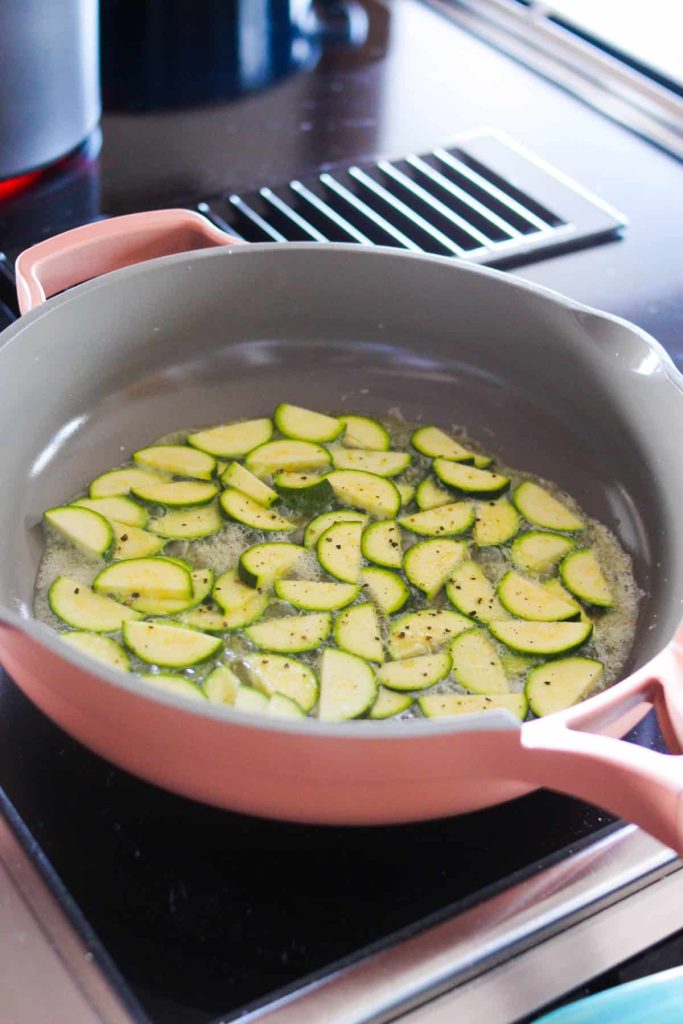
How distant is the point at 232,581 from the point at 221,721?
342mm

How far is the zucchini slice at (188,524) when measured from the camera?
3.22 ft

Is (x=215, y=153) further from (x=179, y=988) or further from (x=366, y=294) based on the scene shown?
(x=179, y=988)

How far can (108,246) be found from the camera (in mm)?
1054

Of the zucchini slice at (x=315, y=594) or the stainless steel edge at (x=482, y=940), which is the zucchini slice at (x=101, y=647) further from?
the stainless steel edge at (x=482, y=940)

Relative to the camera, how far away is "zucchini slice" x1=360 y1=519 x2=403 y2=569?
3.19 ft

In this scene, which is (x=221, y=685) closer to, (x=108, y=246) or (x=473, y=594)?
(x=473, y=594)

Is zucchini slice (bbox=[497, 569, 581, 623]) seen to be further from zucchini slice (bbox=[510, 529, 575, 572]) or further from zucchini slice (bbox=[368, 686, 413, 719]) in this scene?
Answer: zucchini slice (bbox=[368, 686, 413, 719])

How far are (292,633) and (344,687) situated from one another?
8cm

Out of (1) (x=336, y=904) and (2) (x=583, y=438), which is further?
(2) (x=583, y=438)

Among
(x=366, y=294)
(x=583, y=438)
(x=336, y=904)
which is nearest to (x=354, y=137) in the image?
(x=366, y=294)

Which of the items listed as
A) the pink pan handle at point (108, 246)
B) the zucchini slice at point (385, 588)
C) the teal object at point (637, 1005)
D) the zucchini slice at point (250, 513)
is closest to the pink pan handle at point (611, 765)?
the teal object at point (637, 1005)

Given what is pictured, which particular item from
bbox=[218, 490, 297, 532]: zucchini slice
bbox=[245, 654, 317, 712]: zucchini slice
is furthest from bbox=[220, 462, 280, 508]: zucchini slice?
bbox=[245, 654, 317, 712]: zucchini slice

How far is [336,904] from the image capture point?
28.5 inches

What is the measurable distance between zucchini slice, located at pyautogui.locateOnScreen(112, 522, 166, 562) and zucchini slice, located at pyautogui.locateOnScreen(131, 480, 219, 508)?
0.03m
